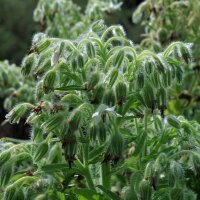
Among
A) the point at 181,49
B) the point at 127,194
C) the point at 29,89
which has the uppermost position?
the point at 29,89

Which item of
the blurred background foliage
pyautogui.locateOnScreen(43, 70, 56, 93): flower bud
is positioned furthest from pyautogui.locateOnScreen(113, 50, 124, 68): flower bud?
the blurred background foliage

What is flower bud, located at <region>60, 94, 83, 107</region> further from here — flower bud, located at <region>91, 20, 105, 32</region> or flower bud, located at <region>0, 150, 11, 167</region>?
flower bud, located at <region>91, 20, 105, 32</region>

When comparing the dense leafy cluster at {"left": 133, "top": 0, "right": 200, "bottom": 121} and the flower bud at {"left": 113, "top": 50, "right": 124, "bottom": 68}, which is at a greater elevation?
the dense leafy cluster at {"left": 133, "top": 0, "right": 200, "bottom": 121}

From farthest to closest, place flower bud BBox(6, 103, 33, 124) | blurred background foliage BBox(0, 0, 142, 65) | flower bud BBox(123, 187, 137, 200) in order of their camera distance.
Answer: blurred background foliage BBox(0, 0, 142, 65)
flower bud BBox(6, 103, 33, 124)
flower bud BBox(123, 187, 137, 200)

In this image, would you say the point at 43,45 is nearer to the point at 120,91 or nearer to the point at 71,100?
the point at 71,100

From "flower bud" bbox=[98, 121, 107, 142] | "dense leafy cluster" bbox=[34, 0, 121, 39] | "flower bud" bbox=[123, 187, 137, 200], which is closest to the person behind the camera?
"flower bud" bbox=[98, 121, 107, 142]

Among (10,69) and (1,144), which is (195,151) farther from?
(10,69)

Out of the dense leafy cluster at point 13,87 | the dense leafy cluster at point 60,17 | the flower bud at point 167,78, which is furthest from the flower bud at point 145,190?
the dense leafy cluster at point 60,17

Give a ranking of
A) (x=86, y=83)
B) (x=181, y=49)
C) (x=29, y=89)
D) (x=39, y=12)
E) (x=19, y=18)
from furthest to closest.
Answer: (x=19, y=18), (x=39, y=12), (x=29, y=89), (x=181, y=49), (x=86, y=83)

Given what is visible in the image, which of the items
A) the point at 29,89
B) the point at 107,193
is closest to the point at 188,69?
the point at 29,89
